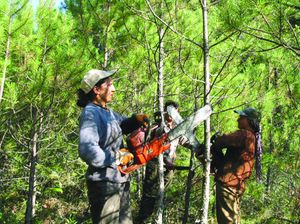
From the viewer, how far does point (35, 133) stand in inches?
214

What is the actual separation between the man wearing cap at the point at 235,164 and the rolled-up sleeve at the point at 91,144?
5.21ft

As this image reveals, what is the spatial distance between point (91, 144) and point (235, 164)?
6.28 feet

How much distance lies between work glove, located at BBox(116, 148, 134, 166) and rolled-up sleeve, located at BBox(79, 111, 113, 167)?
0.08 metres

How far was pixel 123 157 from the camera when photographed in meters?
2.50

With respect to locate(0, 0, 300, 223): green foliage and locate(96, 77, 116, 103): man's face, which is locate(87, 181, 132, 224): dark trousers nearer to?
locate(96, 77, 116, 103): man's face

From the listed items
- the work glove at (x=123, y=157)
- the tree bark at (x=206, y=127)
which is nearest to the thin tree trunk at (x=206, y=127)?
the tree bark at (x=206, y=127)

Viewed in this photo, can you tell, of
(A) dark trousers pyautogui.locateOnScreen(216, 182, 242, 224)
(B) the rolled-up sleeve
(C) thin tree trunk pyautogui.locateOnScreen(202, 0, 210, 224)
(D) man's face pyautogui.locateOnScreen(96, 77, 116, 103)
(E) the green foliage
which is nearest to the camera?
(B) the rolled-up sleeve

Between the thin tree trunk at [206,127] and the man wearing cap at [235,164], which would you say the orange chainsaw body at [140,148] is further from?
the man wearing cap at [235,164]

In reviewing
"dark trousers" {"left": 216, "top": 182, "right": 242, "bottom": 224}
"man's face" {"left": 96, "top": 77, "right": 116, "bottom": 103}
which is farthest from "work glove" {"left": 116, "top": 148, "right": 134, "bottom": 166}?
"dark trousers" {"left": 216, "top": 182, "right": 242, "bottom": 224}

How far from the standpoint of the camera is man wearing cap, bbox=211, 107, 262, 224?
3646 millimetres

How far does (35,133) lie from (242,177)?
10.5ft

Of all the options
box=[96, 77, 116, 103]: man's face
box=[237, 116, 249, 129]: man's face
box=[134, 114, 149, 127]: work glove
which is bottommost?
box=[134, 114, 149, 127]: work glove

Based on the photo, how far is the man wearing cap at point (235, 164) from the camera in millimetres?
3646

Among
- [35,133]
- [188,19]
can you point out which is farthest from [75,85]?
[188,19]
